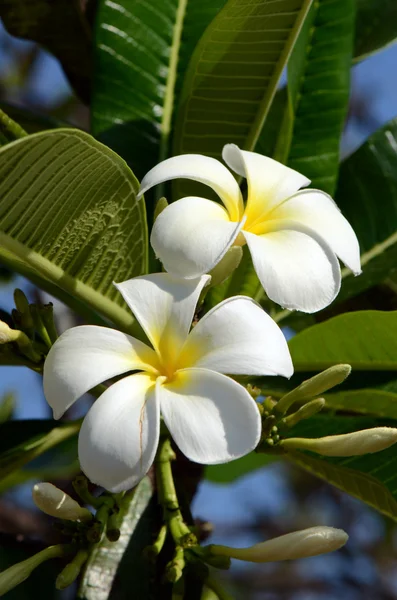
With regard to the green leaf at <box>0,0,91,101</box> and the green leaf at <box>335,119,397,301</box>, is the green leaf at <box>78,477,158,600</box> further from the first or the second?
the green leaf at <box>0,0,91,101</box>

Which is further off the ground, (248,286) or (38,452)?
(248,286)

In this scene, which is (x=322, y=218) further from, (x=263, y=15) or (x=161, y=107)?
(x=161, y=107)

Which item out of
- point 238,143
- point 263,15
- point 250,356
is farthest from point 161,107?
point 250,356

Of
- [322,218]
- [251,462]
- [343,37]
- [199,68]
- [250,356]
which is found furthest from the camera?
[251,462]

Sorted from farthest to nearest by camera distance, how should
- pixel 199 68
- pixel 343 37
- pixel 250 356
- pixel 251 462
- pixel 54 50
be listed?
pixel 251 462, pixel 54 50, pixel 343 37, pixel 199 68, pixel 250 356

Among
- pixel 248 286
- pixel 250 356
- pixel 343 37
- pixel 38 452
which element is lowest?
pixel 38 452

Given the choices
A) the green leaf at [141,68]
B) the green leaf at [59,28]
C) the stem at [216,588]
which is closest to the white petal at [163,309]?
the stem at [216,588]

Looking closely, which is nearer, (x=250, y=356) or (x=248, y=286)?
(x=250, y=356)

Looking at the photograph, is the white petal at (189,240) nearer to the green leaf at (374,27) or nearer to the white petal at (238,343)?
the white petal at (238,343)

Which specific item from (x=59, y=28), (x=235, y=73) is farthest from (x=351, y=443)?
(x=59, y=28)
